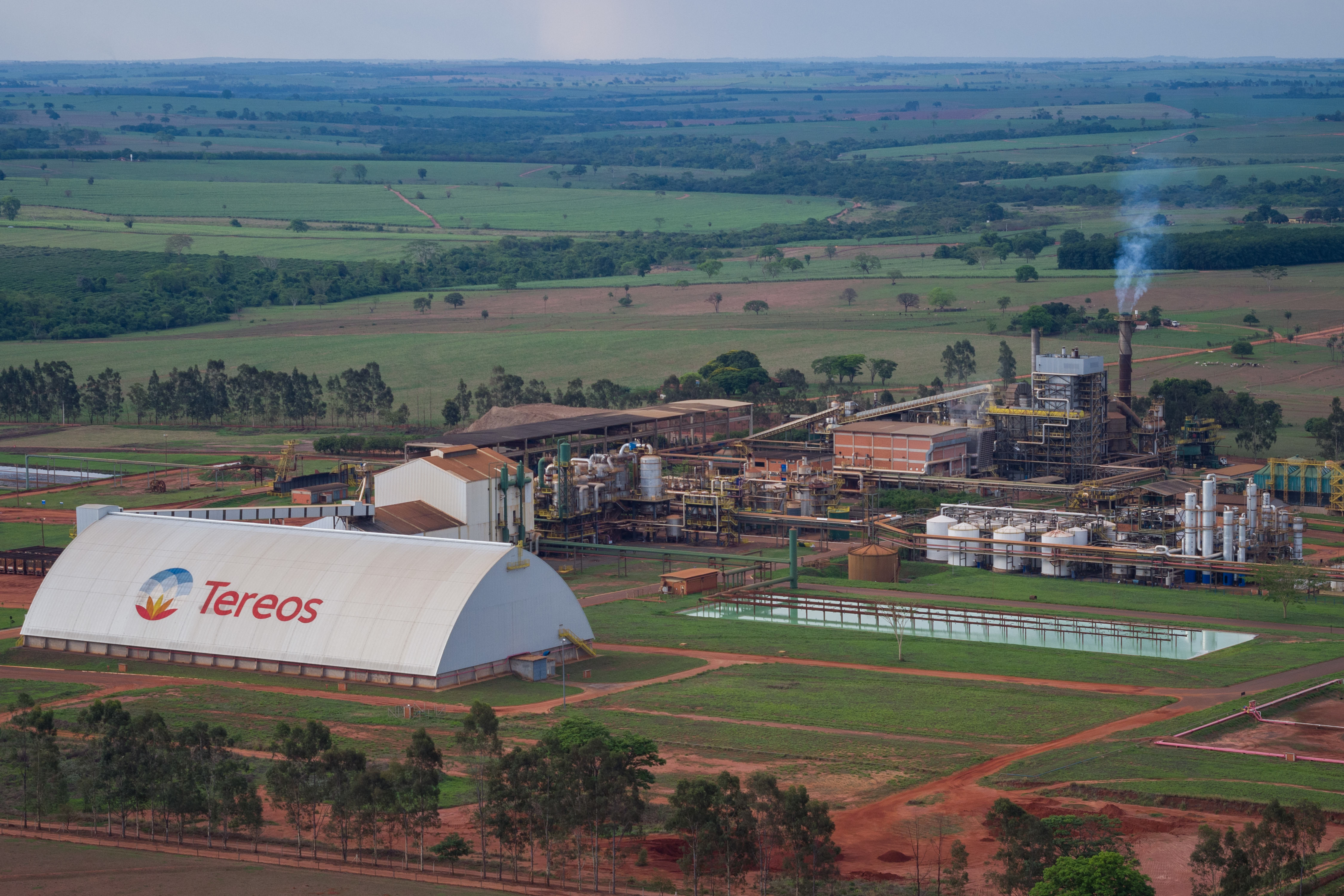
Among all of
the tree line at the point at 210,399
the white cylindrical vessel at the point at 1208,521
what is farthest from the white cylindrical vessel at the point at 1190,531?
the tree line at the point at 210,399

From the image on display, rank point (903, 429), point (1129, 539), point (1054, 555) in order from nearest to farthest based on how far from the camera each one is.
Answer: point (1054, 555), point (1129, 539), point (903, 429)

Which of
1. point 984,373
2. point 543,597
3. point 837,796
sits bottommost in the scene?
point 837,796

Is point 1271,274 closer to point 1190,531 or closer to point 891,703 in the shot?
point 1190,531

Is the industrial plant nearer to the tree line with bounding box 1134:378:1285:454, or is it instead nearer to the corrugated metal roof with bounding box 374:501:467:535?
the corrugated metal roof with bounding box 374:501:467:535

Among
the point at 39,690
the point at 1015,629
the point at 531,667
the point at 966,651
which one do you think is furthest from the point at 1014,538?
the point at 39,690

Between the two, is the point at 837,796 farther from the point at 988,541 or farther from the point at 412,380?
the point at 412,380

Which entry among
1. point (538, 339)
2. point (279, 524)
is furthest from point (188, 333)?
point (279, 524)

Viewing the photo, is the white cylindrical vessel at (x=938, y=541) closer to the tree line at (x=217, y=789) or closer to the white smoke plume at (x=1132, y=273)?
the white smoke plume at (x=1132, y=273)
